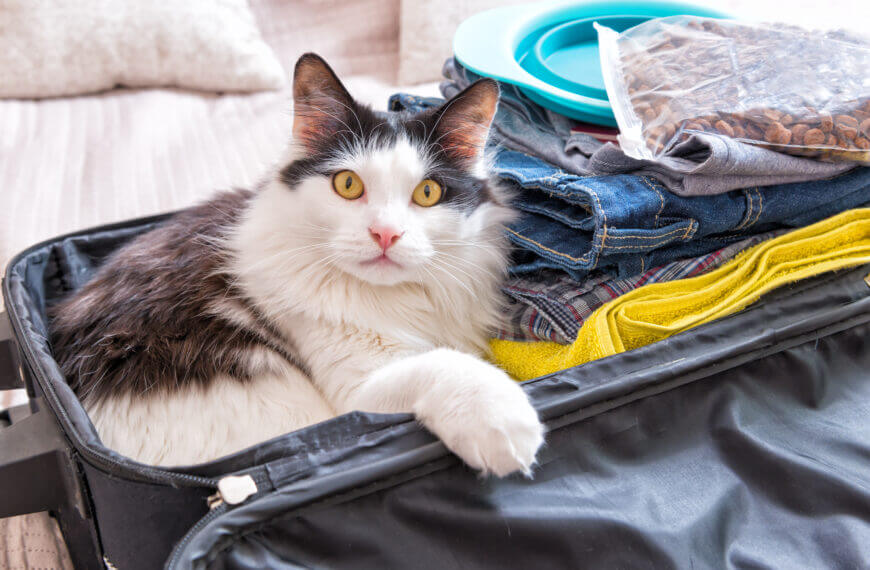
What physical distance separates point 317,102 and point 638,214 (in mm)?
602

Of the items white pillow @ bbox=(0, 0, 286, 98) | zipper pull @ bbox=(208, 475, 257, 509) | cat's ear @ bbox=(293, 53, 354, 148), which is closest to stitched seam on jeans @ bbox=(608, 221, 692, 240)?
cat's ear @ bbox=(293, 53, 354, 148)

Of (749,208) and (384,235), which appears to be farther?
(749,208)

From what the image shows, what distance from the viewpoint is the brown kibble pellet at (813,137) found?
3.59 ft

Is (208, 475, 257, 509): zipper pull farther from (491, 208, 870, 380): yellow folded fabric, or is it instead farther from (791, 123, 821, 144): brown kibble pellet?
(791, 123, 821, 144): brown kibble pellet

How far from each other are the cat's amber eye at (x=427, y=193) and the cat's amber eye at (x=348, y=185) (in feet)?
0.31

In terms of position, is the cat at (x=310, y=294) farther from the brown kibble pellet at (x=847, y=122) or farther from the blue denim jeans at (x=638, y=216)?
the brown kibble pellet at (x=847, y=122)

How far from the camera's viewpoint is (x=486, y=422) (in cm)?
76

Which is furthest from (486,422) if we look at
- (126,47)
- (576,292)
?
(126,47)

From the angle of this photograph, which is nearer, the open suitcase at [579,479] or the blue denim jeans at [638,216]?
the open suitcase at [579,479]

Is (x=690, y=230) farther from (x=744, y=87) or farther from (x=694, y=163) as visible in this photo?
(x=744, y=87)

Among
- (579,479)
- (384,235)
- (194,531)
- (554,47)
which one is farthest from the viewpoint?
(554,47)

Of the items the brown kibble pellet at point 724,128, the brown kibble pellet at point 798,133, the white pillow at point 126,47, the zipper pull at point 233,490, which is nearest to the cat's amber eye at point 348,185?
the zipper pull at point 233,490

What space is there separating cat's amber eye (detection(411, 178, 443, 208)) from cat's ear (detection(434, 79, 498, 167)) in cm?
10

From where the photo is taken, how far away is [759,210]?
1.12m
